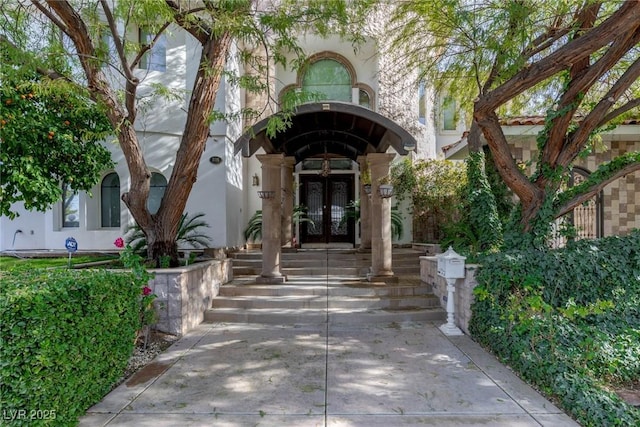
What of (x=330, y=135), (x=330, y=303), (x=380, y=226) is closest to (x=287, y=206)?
(x=330, y=135)

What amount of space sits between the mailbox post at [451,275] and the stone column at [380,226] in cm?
215

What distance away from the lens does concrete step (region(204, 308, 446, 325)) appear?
686cm

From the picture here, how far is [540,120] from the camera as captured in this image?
30.1ft

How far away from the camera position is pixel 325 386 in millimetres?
4297

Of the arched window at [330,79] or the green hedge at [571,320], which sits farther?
the arched window at [330,79]

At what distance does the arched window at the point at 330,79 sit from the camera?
13773mm

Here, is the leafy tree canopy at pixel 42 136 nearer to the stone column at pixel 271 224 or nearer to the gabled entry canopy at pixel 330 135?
the gabled entry canopy at pixel 330 135

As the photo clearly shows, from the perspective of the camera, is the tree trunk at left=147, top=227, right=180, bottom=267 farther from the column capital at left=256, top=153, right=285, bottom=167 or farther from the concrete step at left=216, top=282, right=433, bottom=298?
the column capital at left=256, top=153, right=285, bottom=167

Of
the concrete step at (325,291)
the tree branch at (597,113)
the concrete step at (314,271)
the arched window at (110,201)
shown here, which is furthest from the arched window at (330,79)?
the tree branch at (597,113)

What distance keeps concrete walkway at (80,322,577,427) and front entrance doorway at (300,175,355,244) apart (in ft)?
25.4

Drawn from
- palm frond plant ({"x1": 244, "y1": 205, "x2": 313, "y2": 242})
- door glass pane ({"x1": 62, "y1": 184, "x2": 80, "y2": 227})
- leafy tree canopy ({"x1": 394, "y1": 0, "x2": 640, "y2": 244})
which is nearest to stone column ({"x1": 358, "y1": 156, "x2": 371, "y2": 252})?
palm frond plant ({"x1": 244, "y1": 205, "x2": 313, "y2": 242})

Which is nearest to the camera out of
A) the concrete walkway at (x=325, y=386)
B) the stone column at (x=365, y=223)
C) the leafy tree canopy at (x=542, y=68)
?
the concrete walkway at (x=325, y=386)

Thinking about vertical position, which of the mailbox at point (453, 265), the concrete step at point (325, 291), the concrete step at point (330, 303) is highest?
the mailbox at point (453, 265)

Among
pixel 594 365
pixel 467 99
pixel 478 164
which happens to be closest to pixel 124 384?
pixel 594 365
